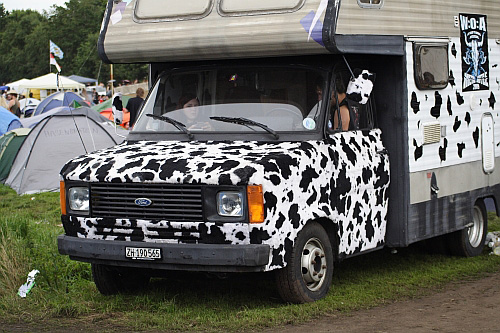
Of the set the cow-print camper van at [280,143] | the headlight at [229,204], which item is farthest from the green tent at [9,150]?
the headlight at [229,204]

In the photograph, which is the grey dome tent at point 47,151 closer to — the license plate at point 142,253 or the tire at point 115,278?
the tire at point 115,278

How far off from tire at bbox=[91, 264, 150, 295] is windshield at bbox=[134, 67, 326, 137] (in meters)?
1.31

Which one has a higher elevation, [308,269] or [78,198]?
[78,198]

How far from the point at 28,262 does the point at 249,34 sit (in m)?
3.22

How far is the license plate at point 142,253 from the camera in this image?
274 inches

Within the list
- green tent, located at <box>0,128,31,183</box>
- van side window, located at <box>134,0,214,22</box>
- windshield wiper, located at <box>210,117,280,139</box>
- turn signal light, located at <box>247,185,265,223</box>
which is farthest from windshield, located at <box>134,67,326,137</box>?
green tent, located at <box>0,128,31,183</box>

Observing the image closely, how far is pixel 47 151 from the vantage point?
702 inches

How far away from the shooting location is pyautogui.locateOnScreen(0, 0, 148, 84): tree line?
74.2 m

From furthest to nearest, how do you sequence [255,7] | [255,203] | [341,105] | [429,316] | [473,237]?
1. [473,237]
2. [341,105]
3. [255,7]
4. [429,316]
5. [255,203]

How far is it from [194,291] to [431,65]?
3180 millimetres

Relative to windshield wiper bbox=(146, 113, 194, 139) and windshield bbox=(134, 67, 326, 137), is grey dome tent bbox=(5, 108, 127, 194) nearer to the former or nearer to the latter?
windshield bbox=(134, 67, 326, 137)

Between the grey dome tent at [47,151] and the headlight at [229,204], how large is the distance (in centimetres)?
1132

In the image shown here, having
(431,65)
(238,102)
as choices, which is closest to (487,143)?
(431,65)

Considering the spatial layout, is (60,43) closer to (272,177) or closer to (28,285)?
(28,285)
